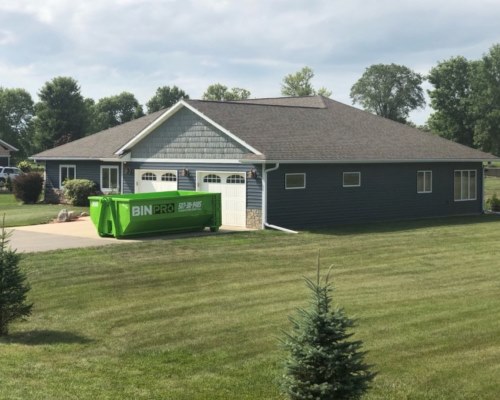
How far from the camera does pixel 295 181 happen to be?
2664 centimetres

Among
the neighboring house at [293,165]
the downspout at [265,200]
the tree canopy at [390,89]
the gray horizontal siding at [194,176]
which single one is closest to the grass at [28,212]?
the neighboring house at [293,165]

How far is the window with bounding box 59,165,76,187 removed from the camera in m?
37.5

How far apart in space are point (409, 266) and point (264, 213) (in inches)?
345

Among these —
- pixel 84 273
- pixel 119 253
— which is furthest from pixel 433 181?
pixel 84 273

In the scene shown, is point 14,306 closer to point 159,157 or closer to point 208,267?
point 208,267

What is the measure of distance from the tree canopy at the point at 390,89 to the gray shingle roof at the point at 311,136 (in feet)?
278

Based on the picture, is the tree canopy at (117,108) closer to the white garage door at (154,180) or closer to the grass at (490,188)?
the grass at (490,188)

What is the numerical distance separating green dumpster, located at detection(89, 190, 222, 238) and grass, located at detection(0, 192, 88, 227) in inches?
261

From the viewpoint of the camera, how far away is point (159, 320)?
39.4 ft

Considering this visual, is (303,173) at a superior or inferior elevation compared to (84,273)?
superior

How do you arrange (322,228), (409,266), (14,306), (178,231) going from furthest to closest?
(322,228) < (178,231) < (409,266) < (14,306)

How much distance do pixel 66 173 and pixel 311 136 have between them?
15185 mm

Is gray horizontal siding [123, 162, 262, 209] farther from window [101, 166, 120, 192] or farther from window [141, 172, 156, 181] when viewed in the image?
window [101, 166, 120, 192]

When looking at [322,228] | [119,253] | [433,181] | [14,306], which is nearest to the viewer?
[14,306]
